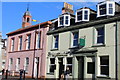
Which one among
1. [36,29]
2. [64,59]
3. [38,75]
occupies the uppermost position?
[36,29]

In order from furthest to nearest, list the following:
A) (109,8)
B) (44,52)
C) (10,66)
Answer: (10,66) → (44,52) → (109,8)

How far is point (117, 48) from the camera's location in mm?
16688

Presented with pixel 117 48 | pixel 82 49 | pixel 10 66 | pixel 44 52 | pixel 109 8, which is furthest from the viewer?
pixel 10 66

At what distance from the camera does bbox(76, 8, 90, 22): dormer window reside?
65.9ft

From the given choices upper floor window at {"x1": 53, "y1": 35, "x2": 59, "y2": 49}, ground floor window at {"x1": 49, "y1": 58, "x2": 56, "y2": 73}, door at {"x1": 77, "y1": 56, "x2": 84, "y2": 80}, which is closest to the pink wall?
ground floor window at {"x1": 49, "y1": 58, "x2": 56, "y2": 73}

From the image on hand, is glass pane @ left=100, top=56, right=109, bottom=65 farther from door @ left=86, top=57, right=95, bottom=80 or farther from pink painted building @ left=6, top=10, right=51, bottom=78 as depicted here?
pink painted building @ left=6, top=10, right=51, bottom=78

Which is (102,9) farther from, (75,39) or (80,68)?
(80,68)

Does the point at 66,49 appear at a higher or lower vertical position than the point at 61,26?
lower

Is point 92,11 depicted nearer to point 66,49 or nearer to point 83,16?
point 83,16

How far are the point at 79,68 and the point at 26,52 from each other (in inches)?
386

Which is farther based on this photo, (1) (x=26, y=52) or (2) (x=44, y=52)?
(1) (x=26, y=52)

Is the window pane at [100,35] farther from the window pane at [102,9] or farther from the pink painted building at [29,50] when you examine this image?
the pink painted building at [29,50]

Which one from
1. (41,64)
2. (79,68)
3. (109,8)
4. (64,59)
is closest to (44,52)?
(41,64)

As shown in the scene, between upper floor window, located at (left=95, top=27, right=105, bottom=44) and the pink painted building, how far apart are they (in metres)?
7.29
